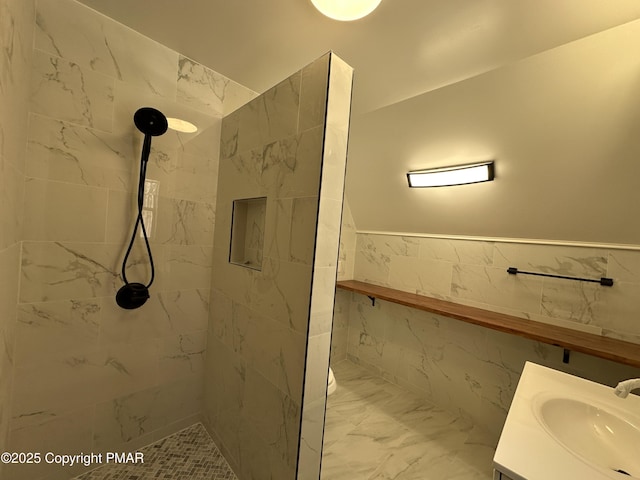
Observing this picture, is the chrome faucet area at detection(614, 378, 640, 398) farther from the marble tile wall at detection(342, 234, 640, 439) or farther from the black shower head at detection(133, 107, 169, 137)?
the black shower head at detection(133, 107, 169, 137)

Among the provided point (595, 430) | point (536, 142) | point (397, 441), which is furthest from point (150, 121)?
point (397, 441)

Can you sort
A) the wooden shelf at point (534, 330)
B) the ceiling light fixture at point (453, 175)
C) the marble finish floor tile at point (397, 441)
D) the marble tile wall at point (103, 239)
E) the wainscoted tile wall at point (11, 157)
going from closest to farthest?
the wainscoted tile wall at point (11, 157), the marble tile wall at point (103, 239), the wooden shelf at point (534, 330), the marble finish floor tile at point (397, 441), the ceiling light fixture at point (453, 175)

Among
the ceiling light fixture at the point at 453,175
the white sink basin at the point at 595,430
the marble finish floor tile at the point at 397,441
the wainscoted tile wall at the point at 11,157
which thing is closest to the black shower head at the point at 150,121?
the wainscoted tile wall at the point at 11,157

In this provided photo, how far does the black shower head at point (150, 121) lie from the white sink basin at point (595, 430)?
1.96 m

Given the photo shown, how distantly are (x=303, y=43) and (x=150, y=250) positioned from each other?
139cm

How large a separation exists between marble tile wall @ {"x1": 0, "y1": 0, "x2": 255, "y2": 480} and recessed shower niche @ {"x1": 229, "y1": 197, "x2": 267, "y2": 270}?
24 centimetres

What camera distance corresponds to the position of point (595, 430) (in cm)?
88

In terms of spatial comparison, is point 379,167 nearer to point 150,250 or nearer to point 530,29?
point 530,29

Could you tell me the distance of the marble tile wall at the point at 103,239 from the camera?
3.89ft

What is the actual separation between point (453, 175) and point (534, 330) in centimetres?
108

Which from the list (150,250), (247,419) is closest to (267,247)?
(150,250)

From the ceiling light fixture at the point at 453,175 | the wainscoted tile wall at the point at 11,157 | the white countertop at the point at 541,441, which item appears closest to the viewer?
the white countertop at the point at 541,441

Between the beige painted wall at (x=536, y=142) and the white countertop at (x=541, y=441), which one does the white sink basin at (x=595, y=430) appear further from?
the beige painted wall at (x=536, y=142)

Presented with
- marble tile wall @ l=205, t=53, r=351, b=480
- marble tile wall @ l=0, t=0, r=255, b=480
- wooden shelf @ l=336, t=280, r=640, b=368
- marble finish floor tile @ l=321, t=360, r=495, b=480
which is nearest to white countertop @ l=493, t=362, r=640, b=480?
wooden shelf @ l=336, t=280, r=640, b=368
